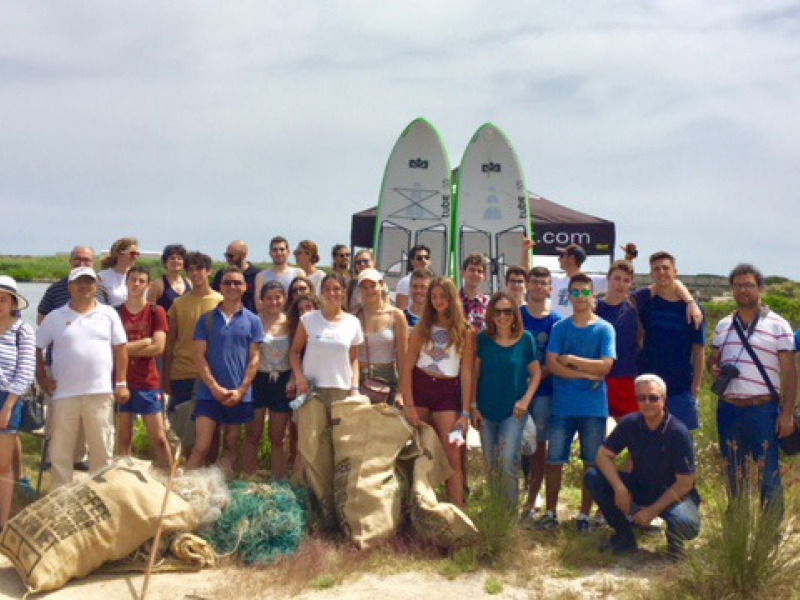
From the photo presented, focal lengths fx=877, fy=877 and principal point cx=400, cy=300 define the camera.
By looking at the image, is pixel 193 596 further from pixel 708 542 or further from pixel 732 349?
pixel 732 349

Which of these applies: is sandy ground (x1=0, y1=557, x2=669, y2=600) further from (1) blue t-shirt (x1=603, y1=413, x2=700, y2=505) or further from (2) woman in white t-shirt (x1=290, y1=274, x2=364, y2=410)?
(2) woman in white t-shirt (x1=290, y1=274, x2=364, y2=410)

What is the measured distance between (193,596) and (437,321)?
2091 mm

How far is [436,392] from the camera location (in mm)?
5363

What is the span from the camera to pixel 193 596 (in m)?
4.37

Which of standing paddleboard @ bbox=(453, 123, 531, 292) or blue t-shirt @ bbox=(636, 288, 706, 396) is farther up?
standing paddleboard @ bbox=(453, 123, 531, 292)

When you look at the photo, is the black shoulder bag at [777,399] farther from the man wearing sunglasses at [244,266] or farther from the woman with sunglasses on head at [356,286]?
the man wearing sunglasses at [244,266]

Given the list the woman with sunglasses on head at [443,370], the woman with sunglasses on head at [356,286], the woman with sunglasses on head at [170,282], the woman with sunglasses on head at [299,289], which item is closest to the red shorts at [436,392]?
the woman with sunglasses on head at [443,370]

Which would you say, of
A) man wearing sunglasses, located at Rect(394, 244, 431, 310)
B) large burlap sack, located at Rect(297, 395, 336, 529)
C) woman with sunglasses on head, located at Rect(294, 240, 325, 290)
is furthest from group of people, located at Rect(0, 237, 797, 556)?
woman with sunglasses on head, located at Rect(294, 240, 325, 290)

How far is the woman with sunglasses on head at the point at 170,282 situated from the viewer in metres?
6.39

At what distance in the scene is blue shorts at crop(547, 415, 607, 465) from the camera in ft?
17.2

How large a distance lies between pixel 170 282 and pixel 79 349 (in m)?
1.44

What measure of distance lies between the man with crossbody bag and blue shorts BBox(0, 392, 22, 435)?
13.3 ft

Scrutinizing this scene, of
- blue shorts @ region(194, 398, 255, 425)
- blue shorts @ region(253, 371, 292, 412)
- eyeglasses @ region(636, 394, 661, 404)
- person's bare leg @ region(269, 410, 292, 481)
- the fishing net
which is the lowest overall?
the fishing net

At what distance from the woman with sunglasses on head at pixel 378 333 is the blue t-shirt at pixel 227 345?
0.71 meters
